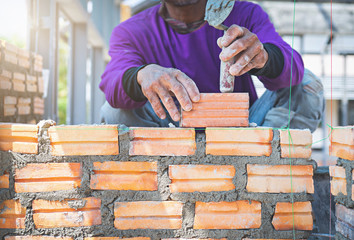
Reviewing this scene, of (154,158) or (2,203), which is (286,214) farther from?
(2,203)

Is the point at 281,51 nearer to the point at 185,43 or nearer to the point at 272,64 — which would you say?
the point at 272,64

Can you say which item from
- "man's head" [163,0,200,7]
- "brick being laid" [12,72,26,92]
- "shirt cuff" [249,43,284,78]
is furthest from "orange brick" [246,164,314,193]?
"brick being laid" [12,72,26,92]

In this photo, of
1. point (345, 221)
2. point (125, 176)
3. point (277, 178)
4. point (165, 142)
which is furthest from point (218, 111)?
point (345, 221)

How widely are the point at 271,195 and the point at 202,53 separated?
1159 millimetres

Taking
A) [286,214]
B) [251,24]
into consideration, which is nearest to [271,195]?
[286,214]

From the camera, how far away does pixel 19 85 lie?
2.63 meters

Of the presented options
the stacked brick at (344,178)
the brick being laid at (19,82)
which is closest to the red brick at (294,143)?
the stacked brick at (344,178)

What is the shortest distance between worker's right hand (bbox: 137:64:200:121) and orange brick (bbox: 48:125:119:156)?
0.77 feet

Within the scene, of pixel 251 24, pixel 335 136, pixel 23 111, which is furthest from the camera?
pixel 23 111

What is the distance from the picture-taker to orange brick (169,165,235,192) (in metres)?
1.34

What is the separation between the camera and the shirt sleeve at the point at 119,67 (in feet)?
5.80

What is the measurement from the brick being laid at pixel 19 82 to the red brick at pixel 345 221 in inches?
92.7

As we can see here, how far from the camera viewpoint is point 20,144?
53.5 inches

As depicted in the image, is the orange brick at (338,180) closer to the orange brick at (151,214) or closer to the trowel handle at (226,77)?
the trowel handle at (226,77)
